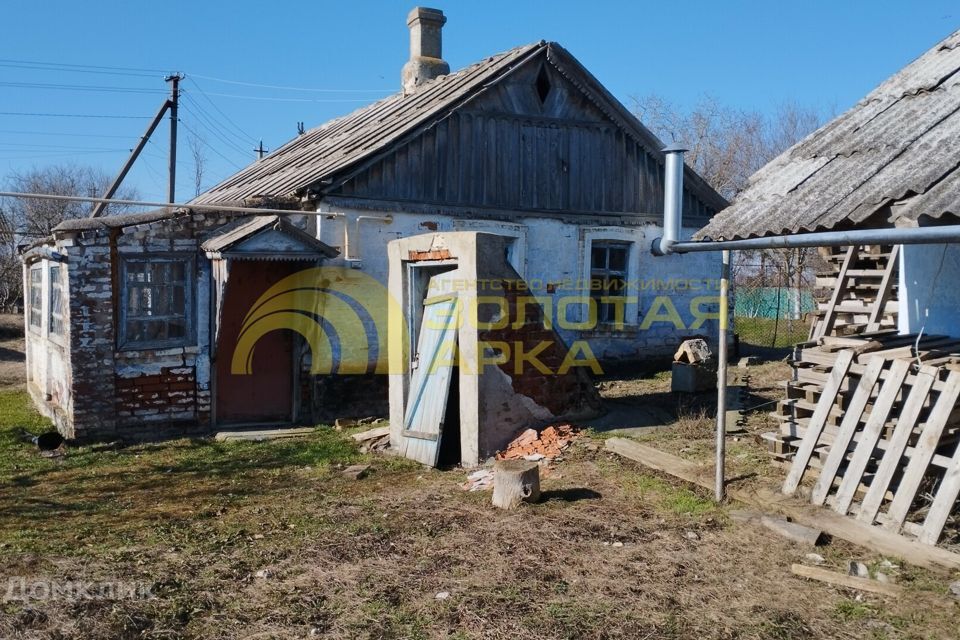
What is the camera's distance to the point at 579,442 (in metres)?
7.91

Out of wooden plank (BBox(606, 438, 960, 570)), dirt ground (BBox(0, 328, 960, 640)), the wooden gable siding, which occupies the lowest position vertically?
dirt ground (BBox(0, 328, 960, 640))

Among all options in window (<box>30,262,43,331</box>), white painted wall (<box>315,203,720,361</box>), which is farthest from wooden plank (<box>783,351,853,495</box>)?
window (<box>30,262,43,331</box>)

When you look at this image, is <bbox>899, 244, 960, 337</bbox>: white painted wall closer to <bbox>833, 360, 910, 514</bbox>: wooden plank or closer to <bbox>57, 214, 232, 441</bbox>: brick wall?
<bbox>833, 360, 910, 514</bbox>: wooden plank

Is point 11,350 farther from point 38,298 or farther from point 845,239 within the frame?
point 845,239

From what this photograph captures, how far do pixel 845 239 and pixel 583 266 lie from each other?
7734 millimetres

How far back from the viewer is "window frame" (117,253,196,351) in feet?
30.1

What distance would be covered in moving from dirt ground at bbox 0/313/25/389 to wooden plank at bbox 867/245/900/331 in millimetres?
14040

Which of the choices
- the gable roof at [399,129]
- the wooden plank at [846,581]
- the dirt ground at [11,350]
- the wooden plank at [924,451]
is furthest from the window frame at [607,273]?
the dirt ground at [11,350]

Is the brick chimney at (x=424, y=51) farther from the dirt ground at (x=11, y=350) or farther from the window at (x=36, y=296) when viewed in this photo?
the dirt ground at (x=11, y=350)

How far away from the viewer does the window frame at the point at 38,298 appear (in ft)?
38.3

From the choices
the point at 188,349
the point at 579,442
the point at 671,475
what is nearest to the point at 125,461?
the point at 188,349

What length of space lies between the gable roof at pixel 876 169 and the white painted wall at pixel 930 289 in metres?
1.08

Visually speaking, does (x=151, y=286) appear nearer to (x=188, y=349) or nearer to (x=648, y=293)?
(x=188, y=349)

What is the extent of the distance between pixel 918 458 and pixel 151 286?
Answer: 324 inches
